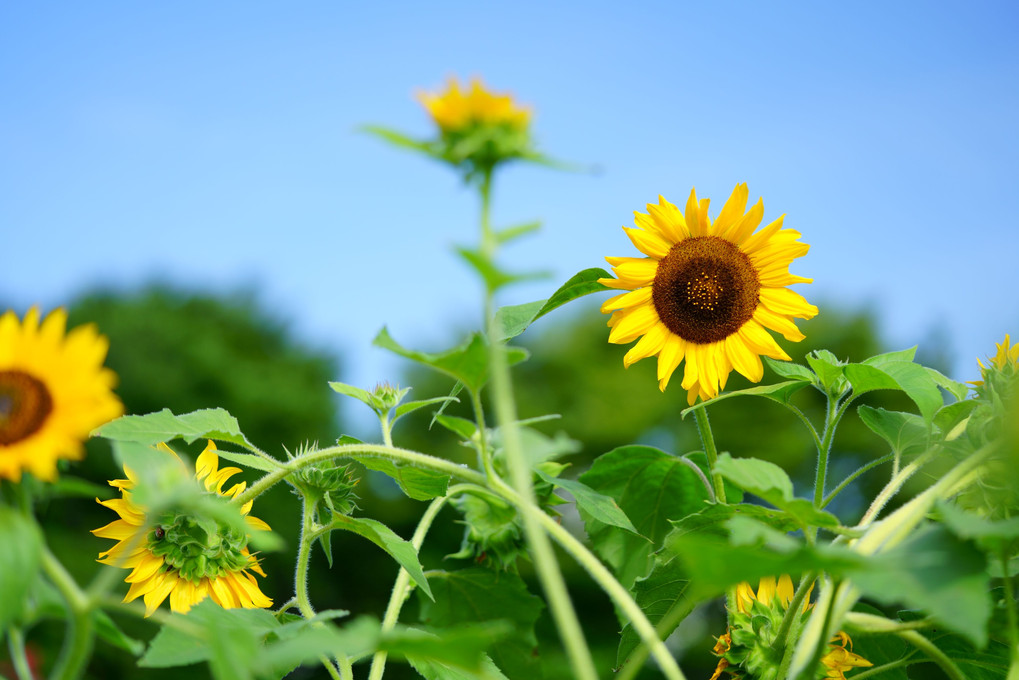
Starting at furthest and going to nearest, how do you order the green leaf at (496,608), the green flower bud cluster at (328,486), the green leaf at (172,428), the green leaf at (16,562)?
the green leaf at (496,608) → the green flower bud cluster at (328,486) → the green leaf at (172,428) → the green leaf at (16,562)

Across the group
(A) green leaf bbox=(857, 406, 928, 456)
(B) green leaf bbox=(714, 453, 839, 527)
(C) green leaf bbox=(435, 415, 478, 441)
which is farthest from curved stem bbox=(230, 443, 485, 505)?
(A) green leaf bbox=(857, 406, 928, 456)

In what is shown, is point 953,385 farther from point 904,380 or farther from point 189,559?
point 189,559

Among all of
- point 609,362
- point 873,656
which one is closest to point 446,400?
point 873,656

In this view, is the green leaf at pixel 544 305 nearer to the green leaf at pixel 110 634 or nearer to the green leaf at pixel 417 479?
the green leaf at pixel 417 479

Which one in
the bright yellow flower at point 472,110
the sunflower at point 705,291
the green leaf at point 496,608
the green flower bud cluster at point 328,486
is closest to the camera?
the bright yellow flower at point 472,110

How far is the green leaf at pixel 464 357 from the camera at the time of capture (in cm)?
42

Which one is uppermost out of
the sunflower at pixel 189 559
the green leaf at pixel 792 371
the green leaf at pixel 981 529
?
the green leaf at pixel 792 371

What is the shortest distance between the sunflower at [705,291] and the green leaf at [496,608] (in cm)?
29

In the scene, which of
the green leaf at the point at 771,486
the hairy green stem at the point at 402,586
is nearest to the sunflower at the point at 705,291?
the hairy green stem at the point at 402,586

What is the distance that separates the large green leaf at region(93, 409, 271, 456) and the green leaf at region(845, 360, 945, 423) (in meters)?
0.44

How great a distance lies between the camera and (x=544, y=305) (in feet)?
2.17

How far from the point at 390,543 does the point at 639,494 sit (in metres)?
0.36

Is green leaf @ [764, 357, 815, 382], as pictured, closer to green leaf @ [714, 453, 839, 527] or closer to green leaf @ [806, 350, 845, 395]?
green leaf @ [806, 350, 845, 395]

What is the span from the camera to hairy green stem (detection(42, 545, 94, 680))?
350 mm
